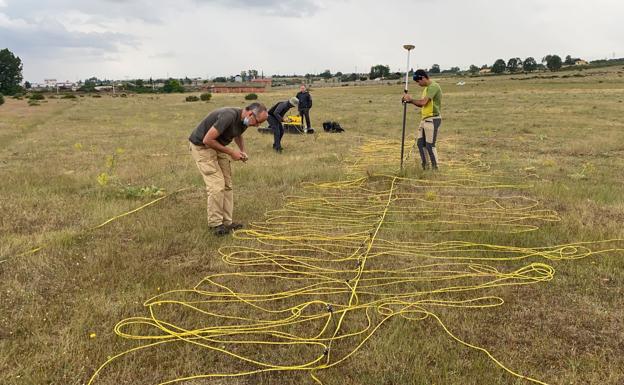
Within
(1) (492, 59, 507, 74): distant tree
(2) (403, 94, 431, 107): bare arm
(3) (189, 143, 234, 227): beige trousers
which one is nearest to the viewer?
(3) (189, 143, 234, 227): beige trousers

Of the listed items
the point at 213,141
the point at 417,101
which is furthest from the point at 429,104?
the point at 213,141

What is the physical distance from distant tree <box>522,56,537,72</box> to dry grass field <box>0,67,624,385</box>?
105995 millimetres

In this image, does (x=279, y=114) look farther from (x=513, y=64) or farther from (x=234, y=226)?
(x=513, y=64)

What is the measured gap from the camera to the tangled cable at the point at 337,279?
3.16 m

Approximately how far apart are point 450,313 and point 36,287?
11.2 feet

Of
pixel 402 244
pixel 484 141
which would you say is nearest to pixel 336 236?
pixel 402 244

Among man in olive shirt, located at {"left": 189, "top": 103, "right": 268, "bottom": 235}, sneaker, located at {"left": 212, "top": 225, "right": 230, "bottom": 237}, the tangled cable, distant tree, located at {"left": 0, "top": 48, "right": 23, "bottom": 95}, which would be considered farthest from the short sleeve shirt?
distant tree, located at {"left": 0, "top": 48, "right": 23, "bottom": 95}

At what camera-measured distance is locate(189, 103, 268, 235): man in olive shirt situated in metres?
4.82

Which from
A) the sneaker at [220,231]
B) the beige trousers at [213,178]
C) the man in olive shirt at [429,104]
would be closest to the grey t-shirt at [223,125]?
the beige trousers at [213,178]

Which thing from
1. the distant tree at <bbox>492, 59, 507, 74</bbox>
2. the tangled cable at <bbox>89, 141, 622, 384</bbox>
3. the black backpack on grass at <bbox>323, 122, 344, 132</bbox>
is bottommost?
the tangled cable at <bbox>89, 141, 622, 384</bbox>

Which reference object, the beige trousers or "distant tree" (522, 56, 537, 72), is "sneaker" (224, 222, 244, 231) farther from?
"distant tree" (522, 56, 537, 72)

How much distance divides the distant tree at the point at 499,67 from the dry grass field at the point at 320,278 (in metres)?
107

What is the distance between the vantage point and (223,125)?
483cm

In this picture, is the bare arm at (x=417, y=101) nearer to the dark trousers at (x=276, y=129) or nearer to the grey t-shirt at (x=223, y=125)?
the grey t-shirt at (x=223, y=125)
